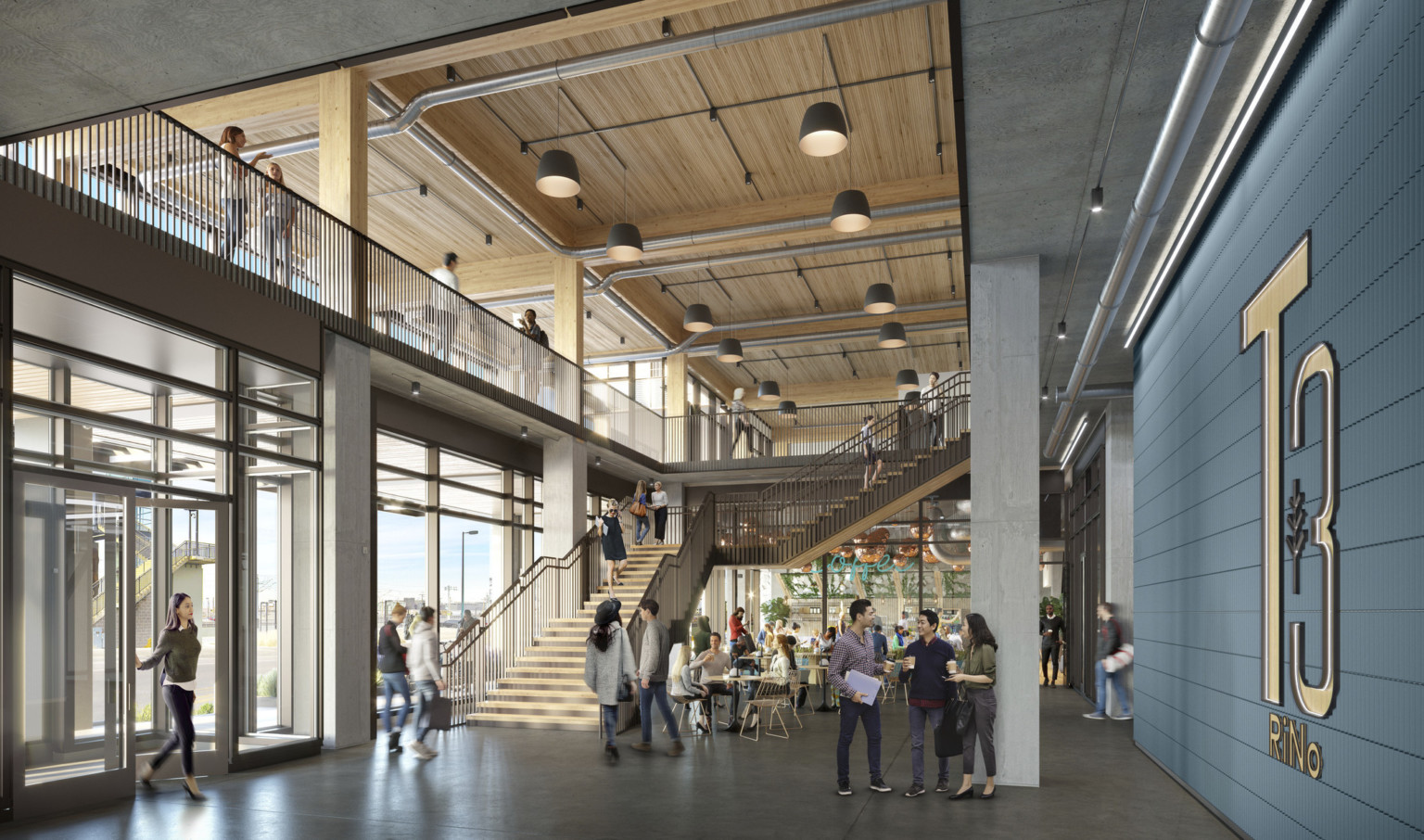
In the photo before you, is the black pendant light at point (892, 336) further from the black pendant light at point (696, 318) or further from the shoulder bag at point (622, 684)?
the shoulder bag at point (622, 684)

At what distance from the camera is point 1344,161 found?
477 centimetres

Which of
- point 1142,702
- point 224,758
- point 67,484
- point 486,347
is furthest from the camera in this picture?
point 486,347

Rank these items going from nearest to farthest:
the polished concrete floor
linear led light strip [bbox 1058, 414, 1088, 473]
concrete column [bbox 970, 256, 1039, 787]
A: the polished concrete floor, concrete column [bbox 970, 256, 1039, 787], linear led light strip [bbox 1058, 414, 1088, 473]

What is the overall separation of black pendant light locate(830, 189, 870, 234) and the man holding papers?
5.32 meters

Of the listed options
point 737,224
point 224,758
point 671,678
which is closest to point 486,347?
point 737,224

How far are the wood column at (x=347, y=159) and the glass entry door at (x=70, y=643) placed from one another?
410 centimetres

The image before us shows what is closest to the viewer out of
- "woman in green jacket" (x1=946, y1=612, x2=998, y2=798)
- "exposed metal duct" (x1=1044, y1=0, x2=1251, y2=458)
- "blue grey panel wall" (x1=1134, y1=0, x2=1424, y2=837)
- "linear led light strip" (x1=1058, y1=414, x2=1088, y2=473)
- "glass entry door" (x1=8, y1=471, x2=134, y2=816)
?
"blue grey panel wall" (x1=1134, y1=0, x2=1424, y2=837)

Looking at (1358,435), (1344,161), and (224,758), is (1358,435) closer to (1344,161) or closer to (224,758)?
(1344,161)

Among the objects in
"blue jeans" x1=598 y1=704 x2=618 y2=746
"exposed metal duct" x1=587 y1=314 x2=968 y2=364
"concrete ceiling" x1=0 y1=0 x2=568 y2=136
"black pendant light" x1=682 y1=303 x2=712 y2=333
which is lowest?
"blue jeans" x1=598 y1=704 x2=618 y2=746

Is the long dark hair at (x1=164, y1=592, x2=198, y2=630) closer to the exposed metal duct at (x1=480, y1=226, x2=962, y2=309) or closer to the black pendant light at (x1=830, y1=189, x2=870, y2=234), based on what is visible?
the black pendant light at (x1=830, y1=189, x2=870, y2=234)

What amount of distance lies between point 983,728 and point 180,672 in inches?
244

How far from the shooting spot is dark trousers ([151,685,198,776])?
7.76 meters

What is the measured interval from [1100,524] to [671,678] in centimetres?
748

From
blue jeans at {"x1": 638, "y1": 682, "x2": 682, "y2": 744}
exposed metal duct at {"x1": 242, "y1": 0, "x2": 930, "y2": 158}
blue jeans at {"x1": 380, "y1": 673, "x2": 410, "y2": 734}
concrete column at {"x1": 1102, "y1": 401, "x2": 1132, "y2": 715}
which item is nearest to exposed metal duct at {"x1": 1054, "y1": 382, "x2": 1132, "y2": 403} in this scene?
concrete column at {"x1": 1102, "y1": 401, "x2": 1132, "y2": 715}
